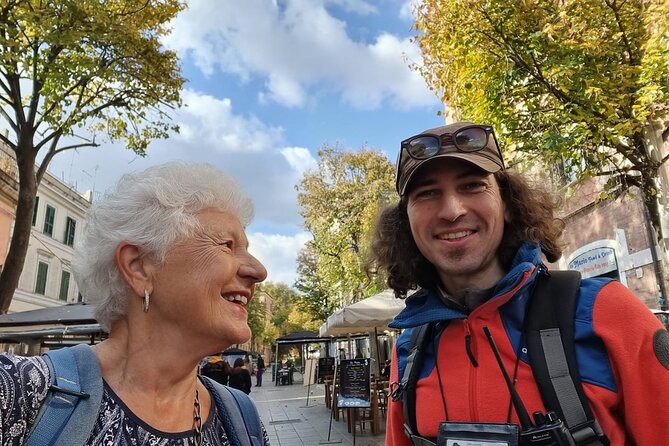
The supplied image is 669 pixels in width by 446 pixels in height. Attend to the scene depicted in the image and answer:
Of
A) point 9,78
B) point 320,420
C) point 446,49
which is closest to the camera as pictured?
point 446,49

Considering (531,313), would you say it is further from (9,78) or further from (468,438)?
(9,78)

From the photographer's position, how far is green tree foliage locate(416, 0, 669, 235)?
245 inches

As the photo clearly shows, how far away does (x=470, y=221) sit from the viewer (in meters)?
1.78

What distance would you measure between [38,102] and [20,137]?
89cm

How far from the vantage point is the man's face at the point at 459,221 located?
1.77 meters

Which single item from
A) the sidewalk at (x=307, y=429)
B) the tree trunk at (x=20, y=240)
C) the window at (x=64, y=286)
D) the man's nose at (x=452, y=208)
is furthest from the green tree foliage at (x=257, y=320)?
the man's nose at (x=452, y=208)

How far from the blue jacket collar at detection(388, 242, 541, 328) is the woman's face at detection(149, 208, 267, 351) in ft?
2.04

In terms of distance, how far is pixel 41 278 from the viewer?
27422 mm

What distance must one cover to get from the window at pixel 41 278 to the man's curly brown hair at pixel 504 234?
30053 millimetres

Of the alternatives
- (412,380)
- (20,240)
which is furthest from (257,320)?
(412,380)

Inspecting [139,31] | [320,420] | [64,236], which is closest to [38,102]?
[139,31]

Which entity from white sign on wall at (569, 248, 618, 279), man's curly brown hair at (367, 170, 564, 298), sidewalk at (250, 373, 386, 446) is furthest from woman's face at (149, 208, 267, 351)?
white sign on wall at (569, 248, 618, 279)

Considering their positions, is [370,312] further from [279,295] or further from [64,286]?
[279,295]

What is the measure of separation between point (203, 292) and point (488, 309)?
958 mm
